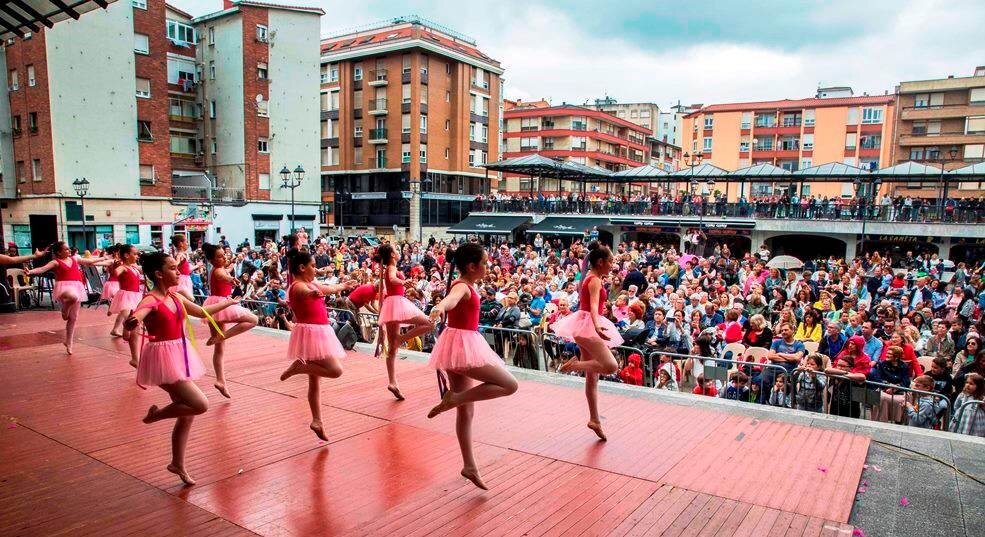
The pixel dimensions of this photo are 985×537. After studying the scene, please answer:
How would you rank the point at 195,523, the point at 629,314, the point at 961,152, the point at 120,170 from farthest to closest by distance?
the point at 961,152
the point at 120,170
the point at 629,314
the point at 195,523

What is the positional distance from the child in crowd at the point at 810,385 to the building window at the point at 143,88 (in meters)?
37.0

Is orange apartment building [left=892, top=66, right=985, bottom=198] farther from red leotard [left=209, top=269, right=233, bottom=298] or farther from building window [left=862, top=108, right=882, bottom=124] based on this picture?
red leotard [left=209, top=269, right=233, bottom=298]

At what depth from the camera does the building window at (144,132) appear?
34.1 m

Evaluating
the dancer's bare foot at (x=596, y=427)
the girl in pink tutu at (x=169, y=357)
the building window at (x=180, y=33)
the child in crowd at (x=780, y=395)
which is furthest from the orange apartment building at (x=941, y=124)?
the girl in pink tutu at (x=169, y=357)

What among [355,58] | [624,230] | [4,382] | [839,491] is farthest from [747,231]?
[355,58]

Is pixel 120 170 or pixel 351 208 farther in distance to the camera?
pixel 351 208

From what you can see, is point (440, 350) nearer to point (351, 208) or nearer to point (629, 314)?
point (629, 314)

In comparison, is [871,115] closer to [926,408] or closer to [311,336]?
[926,408]

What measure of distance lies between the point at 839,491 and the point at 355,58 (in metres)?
55.7

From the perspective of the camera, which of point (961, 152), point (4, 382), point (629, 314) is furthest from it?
point (961, 152)

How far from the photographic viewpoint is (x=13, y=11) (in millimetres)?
8016

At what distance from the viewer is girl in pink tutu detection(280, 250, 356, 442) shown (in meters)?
6.21

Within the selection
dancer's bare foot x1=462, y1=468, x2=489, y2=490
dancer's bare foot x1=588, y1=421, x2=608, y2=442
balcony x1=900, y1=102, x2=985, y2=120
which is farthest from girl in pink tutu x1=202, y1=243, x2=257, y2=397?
balcony x1=900, y1=102, x2=985, y2=120

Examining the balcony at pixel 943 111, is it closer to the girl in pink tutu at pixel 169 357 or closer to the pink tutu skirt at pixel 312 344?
the pink tutu skirt at pixel 312 344
